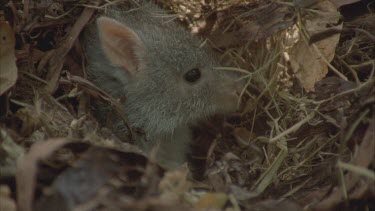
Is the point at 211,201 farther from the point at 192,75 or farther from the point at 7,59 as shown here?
the point at 192,75

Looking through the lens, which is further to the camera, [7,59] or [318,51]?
[318,51]

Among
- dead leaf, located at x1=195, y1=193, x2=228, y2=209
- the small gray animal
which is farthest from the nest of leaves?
the small gray animal

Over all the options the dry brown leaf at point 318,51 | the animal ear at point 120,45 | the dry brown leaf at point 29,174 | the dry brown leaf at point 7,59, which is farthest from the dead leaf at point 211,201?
the animal ear at point 120,45

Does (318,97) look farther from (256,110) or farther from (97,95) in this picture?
(97,95)

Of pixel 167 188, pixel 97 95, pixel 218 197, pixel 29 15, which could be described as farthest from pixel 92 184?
pixel 29 15

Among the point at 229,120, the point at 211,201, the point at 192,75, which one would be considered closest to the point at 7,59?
the point at 192,75

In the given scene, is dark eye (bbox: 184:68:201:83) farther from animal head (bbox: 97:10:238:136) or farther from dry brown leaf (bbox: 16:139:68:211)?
dry brown leaf (bbox: 16:139:68:211)

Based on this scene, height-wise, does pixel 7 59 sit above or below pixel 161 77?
above
